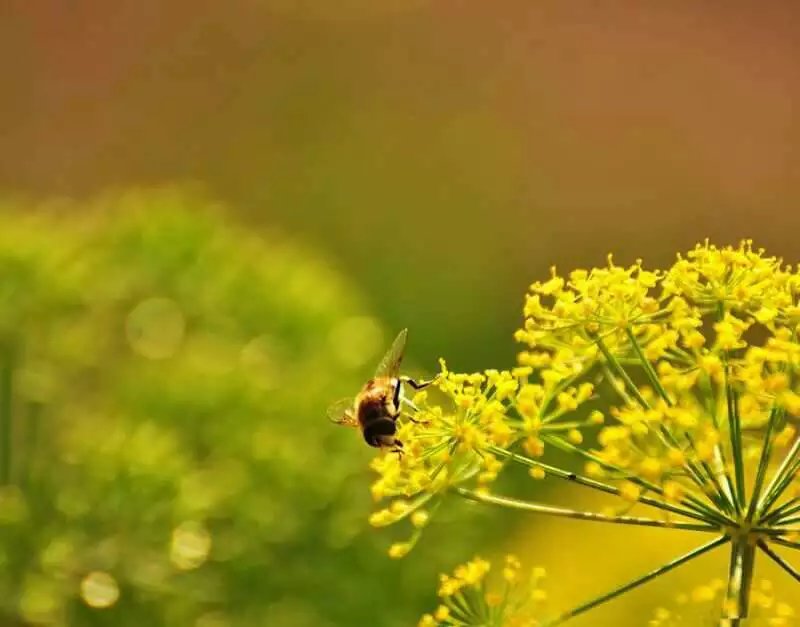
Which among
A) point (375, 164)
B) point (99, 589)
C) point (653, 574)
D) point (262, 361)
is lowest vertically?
point (653, 574)

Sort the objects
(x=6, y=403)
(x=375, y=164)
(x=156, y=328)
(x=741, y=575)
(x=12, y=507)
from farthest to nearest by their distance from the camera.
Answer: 1. (x=375, y=164)
2. (x=156, y=328)
3. (x=6, y=403)
4. (x=12, y=507)
5. (x=741, y=575)

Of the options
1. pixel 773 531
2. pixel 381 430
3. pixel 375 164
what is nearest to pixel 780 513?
pixel 773 531

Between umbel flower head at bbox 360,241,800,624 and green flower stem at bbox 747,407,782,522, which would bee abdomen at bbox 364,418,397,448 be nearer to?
umbel flower head at bbox 360,241,800,624

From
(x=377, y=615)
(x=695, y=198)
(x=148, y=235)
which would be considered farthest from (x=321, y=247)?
(x=377, y=615)

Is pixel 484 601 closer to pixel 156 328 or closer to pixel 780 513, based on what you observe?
pixel 780 513

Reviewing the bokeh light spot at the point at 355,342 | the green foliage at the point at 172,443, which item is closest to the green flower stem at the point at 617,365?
the green foliage at the point at 172,443

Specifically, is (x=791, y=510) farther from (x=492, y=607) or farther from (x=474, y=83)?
(x=474, y=83)

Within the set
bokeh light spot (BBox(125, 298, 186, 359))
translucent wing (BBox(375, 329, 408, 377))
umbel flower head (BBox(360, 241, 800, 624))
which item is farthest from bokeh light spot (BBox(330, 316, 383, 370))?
umbel flower head (BBox(360, 241, 800, 624))
